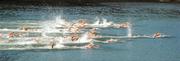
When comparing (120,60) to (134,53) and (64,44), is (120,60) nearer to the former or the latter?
(134,53)

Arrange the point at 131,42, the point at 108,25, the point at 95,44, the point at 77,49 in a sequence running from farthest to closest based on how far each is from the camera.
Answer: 1. the point at 108,25
2. the point at 131,42
3. the point at 95,44
4. the point at 77,49

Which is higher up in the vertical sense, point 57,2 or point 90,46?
point 90,46

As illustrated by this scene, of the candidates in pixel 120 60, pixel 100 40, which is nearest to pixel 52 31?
pixel 100 40

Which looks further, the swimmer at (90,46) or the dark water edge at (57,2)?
the dark water edge at (57,2)

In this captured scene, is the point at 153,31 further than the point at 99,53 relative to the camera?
Yes

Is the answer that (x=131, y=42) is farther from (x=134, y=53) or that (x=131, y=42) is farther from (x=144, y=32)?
(x=144, y=32)

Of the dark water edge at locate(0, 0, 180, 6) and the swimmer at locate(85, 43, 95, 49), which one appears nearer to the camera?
the swimmer at locate(85, 43, 95, 49)

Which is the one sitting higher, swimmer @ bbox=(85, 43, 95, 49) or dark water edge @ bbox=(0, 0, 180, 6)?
swimmer @ bbox=(85, 43, 95, 49)

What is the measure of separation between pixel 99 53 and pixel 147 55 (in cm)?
480

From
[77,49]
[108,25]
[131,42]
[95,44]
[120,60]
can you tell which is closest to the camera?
[120,60]

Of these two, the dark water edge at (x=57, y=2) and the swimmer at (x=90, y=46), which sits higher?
the swimmer at (x=90, y=46)

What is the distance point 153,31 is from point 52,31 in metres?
16.5

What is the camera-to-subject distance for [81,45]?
197 feet

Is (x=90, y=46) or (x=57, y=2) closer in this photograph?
(x=90, y=46)
